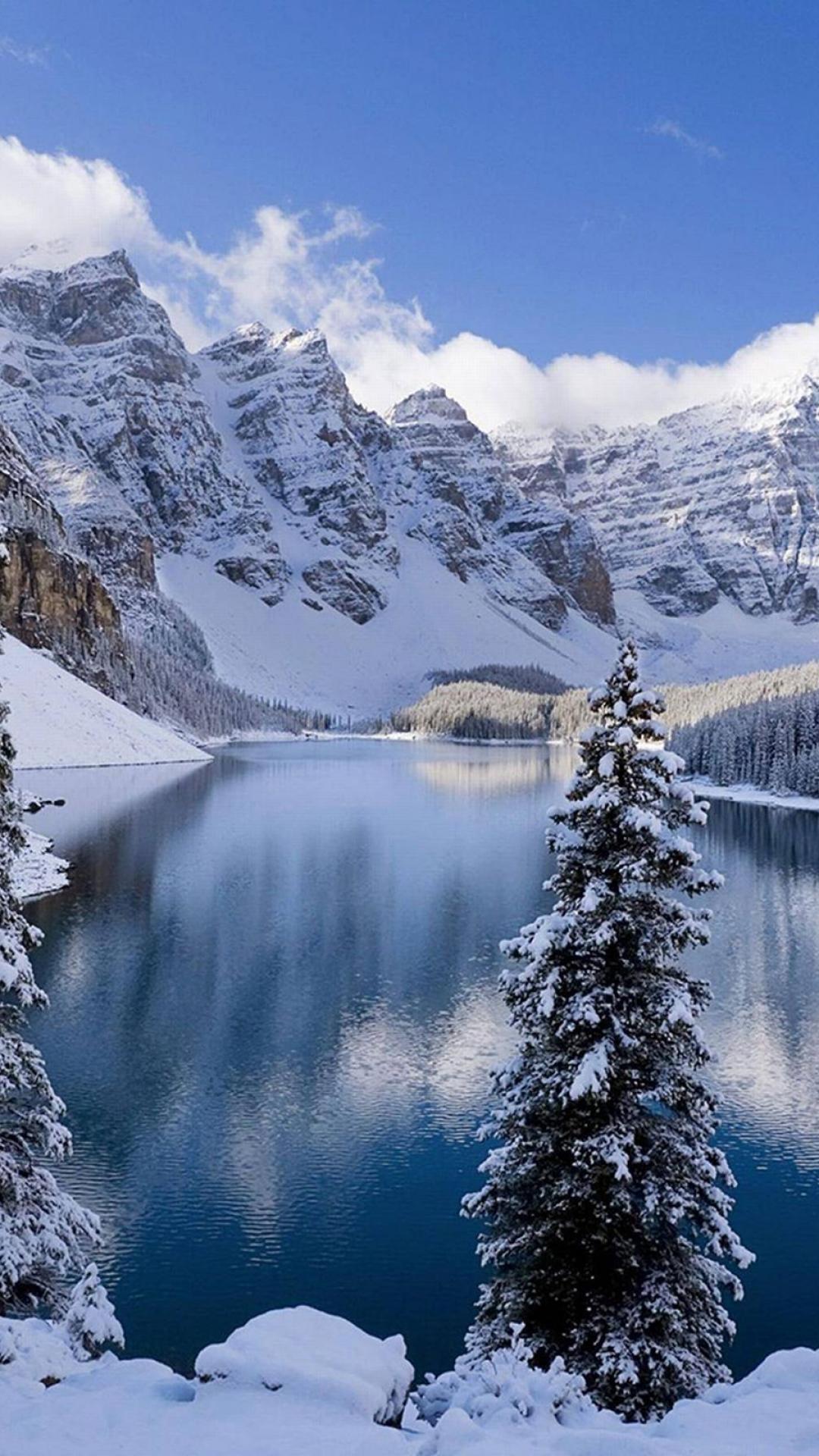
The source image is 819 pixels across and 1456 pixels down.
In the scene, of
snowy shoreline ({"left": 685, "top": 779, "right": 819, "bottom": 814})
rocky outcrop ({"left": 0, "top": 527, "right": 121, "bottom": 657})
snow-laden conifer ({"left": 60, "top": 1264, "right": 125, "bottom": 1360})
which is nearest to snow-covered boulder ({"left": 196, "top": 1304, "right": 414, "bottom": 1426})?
snow-laden conifer ({"left": 60, "top": 1264, "right": 125, "bottom": 1360})

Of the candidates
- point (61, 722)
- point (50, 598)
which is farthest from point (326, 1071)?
point (50, 598)

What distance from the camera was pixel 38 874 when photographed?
47969 mm

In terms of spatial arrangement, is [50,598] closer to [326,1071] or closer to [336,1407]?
[326,1071]

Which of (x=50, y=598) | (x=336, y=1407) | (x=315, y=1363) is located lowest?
(x=336, y=1407)

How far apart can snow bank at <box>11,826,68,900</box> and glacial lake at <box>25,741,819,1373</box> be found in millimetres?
853

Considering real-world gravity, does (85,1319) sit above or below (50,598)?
below

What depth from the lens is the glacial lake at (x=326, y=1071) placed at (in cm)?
1680

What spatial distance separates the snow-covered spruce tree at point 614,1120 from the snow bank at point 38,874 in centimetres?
3350

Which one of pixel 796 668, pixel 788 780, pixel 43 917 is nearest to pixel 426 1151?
pixel 43 917

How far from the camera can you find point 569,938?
1305 cm

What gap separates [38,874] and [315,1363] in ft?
142

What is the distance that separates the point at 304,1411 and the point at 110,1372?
2240 millimetres

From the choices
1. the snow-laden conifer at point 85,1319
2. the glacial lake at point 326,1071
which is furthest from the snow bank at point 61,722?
the snow-laden conifer at point 85,1319

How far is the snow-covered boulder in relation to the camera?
831cm
